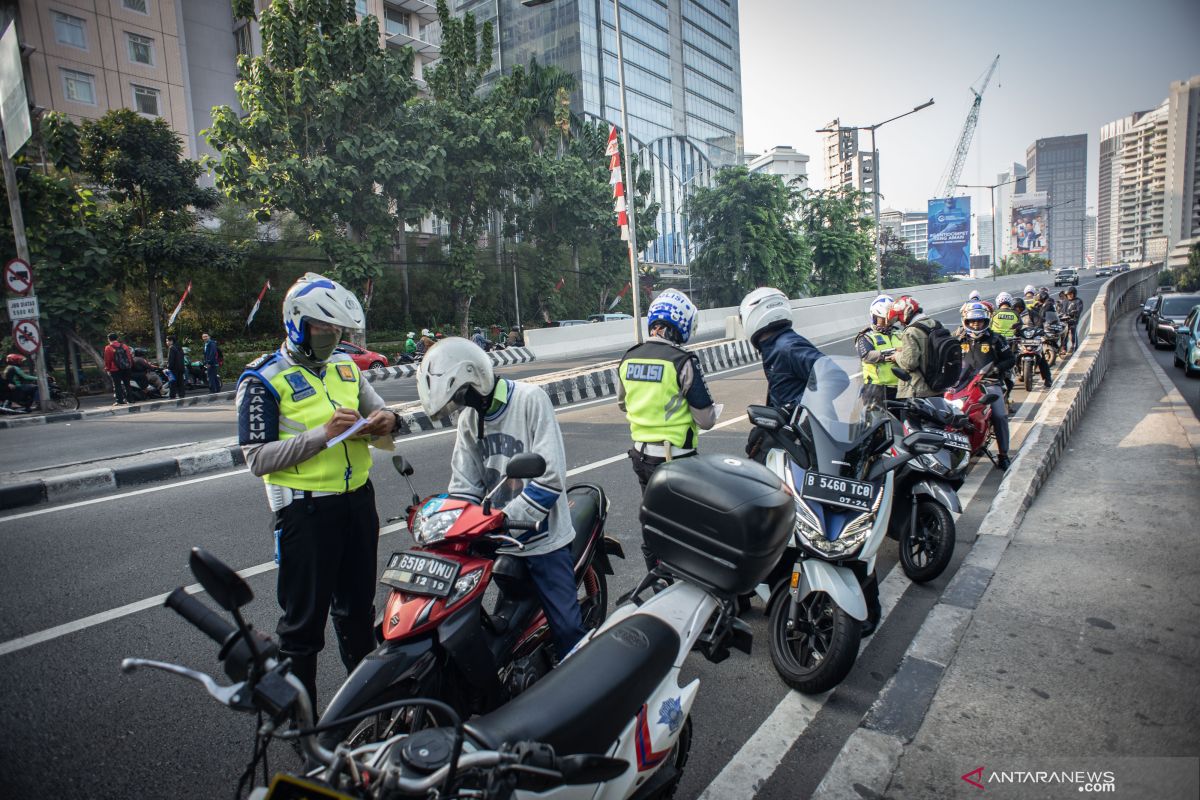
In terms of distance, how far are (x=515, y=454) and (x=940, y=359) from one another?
465 cm

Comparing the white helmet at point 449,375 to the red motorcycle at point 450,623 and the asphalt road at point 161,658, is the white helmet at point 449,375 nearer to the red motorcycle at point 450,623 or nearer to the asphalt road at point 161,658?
the red motorcycle at point 450,623

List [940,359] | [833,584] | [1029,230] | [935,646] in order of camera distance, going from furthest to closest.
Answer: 1. [1029,230]
2. [940,359]
3. [935,646]
4. [833,584]

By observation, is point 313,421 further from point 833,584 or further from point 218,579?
point 833,584

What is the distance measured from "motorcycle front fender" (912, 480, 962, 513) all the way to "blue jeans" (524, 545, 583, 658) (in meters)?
2.54

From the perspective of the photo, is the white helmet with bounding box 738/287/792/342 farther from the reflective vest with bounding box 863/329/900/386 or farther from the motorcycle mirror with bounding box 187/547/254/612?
the motorcycle mirror with bounding box 187/547/254/612

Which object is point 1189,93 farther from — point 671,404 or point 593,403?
point 671,404

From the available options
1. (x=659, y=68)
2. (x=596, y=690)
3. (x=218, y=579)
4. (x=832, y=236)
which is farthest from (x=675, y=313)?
(x=659, y=68)

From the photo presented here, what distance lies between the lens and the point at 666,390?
141 inches

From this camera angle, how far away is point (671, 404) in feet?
11.9

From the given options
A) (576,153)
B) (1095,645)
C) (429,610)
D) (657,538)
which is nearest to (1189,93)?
(1095,645)

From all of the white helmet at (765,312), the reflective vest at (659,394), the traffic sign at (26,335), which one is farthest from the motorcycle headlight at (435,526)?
the traffic sign at (26,335)

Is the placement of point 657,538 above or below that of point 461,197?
below

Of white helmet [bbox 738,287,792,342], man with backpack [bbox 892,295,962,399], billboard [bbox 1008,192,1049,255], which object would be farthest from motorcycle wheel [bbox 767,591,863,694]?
billboard [bbox 1008,192,1049,255]

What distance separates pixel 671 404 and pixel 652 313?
578mm
